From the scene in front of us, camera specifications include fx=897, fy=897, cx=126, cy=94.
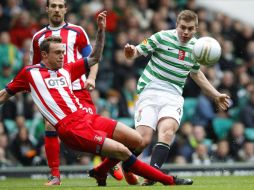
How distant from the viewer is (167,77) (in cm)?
1216

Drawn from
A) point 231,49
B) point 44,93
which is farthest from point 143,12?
point 44,93

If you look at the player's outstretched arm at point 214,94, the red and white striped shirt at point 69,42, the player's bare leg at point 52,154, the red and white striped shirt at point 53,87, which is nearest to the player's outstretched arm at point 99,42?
the red and white striped shirt at point 53,87

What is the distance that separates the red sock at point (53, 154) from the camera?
12.1 m

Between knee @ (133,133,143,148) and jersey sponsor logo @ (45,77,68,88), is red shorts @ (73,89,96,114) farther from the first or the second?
knee @ (133,133,143,148)

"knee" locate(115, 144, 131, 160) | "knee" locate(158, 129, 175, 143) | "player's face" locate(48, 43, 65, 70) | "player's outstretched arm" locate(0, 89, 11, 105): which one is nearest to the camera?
"knee" locate(115, 144, 131, 160)

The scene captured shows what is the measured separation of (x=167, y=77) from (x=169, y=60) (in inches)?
9.2

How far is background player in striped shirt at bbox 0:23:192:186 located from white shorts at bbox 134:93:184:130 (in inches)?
36.2

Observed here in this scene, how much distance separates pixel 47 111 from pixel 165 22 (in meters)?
10.0

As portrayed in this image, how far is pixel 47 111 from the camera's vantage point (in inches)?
426

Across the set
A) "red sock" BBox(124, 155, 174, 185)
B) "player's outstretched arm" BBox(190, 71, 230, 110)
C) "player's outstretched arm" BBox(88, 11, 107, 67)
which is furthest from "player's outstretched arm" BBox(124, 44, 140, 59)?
"red sock" BBox(124, 155, 174, 185)

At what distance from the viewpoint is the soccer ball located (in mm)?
11591

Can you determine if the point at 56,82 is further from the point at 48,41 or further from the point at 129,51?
the point at 129,51

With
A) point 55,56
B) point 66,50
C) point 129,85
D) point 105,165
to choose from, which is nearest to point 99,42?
point 55,56

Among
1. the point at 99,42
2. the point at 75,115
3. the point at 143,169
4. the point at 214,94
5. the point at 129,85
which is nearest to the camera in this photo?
the point at 143,169
